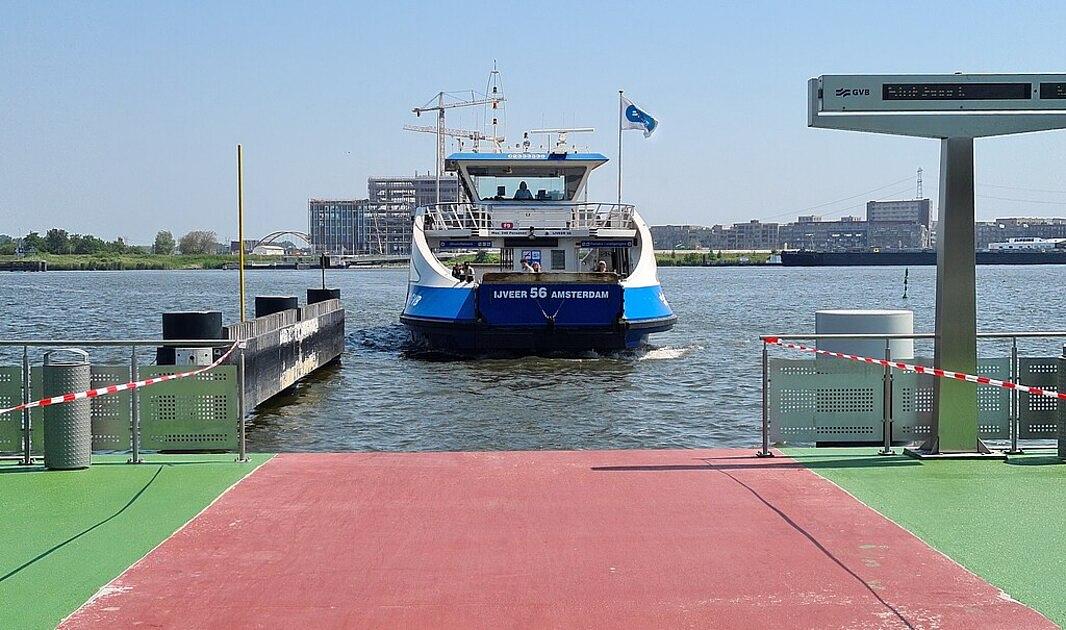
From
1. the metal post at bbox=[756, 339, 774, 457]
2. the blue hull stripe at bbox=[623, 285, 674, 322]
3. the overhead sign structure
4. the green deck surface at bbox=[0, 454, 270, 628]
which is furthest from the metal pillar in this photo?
the blue hull stripe at bbox=[623, 285, 674, 322]

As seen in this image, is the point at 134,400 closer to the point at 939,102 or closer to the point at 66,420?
the point at 66,420

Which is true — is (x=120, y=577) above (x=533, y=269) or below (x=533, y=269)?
below

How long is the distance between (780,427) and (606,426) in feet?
26.4

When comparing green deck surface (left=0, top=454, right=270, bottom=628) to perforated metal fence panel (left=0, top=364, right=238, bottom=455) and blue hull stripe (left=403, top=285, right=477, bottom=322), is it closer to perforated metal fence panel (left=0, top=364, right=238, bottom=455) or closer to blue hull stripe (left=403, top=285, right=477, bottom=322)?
perforated metal fence panel (left=0, top=364, right=238, bottom=455)

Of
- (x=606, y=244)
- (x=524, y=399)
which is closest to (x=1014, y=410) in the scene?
(x=524, y=399)

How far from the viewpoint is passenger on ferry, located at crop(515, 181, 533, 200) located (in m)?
30.7

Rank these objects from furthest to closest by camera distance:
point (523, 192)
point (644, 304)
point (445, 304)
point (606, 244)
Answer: point (523, 192) → point (606, 244) → point (644, 304) → point (445, 304)

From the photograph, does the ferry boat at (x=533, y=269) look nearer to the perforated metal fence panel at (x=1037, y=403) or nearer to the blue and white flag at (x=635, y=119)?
the blue and white flag at (x=635, y=119)

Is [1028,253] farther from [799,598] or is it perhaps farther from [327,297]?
[799,598]

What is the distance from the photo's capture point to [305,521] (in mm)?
6812

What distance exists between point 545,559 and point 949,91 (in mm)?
4803

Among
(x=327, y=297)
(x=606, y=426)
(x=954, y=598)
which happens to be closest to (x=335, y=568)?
(x=954, y=598)

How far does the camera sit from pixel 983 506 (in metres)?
7.12

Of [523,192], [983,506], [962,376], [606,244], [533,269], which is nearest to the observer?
[983,506]
